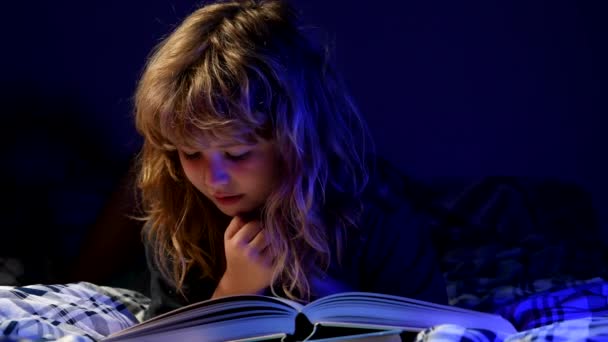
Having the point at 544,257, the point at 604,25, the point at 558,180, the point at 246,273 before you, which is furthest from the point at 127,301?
the point at 604,25

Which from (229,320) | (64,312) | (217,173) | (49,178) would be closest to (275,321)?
(229,320)

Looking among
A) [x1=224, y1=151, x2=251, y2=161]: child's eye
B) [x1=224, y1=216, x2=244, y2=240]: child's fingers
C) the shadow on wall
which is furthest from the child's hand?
the shadow on wall

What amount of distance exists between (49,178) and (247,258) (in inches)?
33.9

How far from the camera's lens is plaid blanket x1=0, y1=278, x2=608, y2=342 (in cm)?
80

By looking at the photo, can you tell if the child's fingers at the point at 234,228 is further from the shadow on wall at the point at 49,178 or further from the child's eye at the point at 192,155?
the shadow on wall at the point at 49,178

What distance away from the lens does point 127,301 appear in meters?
1.23

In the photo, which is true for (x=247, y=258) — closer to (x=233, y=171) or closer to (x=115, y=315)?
(x=233, y=171)

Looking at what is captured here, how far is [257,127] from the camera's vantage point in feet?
3.10

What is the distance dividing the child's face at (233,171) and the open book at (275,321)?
0.20 m

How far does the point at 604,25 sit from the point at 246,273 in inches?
46.6

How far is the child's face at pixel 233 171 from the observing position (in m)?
0.94

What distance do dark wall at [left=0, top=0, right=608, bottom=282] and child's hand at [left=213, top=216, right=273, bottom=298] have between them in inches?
32.1

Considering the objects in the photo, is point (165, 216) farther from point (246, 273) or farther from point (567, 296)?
point (567, 296)

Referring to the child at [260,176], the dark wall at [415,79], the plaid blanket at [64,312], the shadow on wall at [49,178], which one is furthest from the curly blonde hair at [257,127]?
the dark wall at [415,79]
